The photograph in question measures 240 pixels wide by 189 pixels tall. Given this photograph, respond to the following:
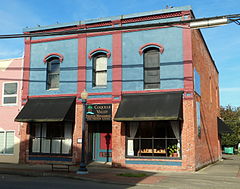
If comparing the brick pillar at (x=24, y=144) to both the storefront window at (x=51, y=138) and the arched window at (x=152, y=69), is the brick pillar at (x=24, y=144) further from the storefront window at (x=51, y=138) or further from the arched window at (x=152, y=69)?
the arched window at (x=152, y=69)

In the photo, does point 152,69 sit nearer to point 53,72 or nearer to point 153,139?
point 153,139

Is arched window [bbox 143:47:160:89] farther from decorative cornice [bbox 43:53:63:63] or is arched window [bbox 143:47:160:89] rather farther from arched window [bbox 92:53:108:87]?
decorative cornice [bbox 43:53:63:63]

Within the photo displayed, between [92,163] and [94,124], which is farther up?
[94,124]

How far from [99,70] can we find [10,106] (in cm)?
667

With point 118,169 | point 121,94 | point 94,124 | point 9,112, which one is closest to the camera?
point 118,169

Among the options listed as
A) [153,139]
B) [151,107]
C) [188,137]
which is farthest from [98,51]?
[188,137]

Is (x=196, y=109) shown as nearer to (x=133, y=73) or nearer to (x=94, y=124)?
(x=133, y=73)

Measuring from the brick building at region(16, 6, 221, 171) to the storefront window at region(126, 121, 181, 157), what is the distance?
0.05 metres

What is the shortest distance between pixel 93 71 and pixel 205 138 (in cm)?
847

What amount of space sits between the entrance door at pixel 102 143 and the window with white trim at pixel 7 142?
560 cm

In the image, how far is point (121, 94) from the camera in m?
17.2

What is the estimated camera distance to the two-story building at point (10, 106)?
1920 cm

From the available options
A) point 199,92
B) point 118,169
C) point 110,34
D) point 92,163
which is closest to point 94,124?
point 92,163

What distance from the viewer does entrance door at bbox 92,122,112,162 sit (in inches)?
703
